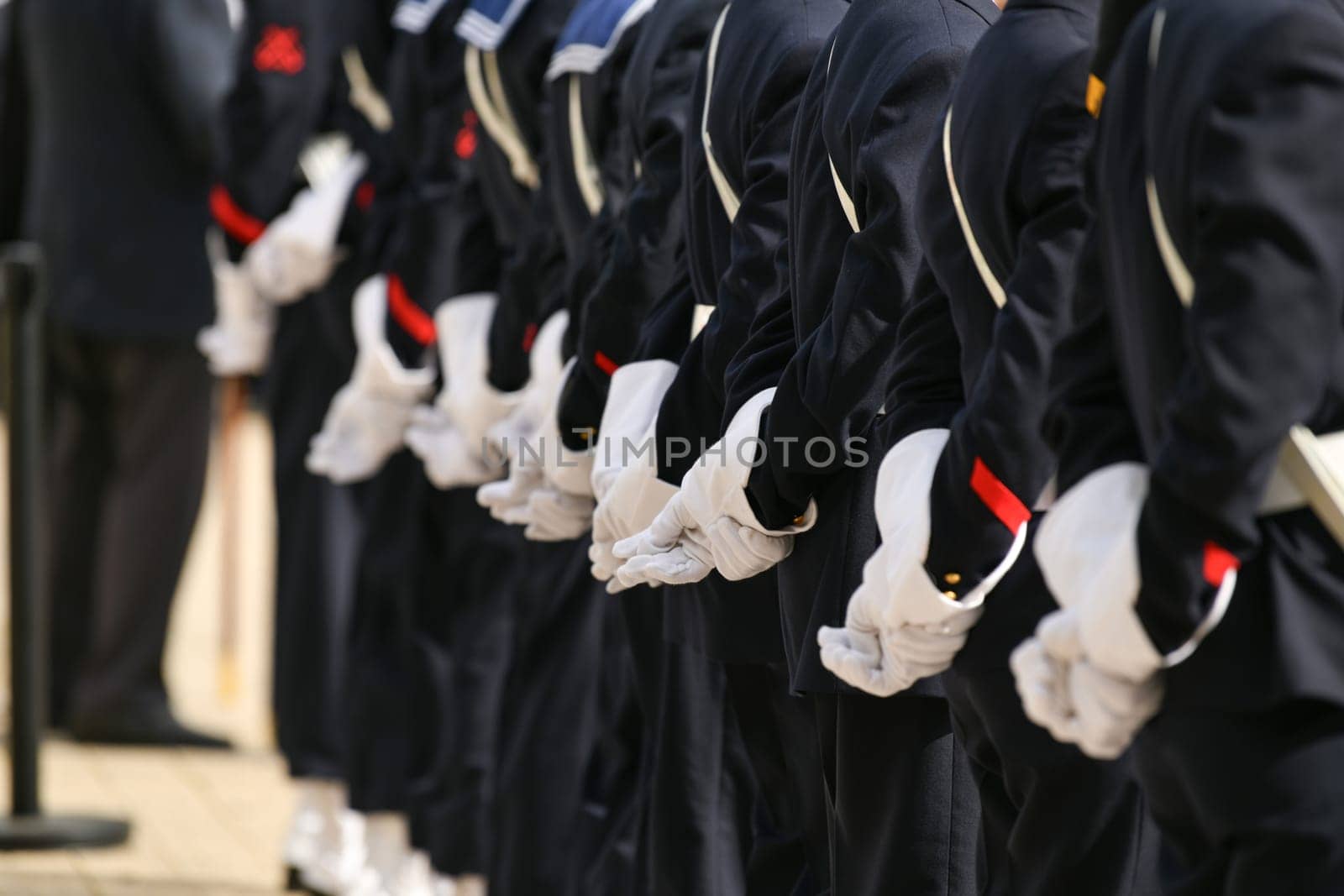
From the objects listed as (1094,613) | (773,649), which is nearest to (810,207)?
(773,649)

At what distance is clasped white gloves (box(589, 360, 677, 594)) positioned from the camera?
294 cm

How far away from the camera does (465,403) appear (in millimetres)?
3994

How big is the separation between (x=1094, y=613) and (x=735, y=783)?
53.8 inches

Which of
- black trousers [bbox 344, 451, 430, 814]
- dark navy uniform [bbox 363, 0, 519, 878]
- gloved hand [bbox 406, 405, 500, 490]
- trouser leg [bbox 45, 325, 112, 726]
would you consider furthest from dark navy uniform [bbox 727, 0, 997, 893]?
trouser leg [bbox 45, 325, 112, 726]

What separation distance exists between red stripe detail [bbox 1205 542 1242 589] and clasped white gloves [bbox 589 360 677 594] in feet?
3.80

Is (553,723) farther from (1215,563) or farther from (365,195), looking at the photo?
(1215,563)

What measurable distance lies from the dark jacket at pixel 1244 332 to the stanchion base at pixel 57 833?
11.9ft

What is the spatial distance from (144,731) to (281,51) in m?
2.00

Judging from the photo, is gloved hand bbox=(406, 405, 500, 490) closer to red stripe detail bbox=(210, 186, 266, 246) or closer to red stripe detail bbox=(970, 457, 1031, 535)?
red stripe detail bbox=(210, 186, 266, 246)

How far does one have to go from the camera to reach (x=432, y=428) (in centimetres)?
421

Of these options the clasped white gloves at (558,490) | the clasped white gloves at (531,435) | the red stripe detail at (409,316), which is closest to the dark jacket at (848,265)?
the clasped white gloves at (558,490)

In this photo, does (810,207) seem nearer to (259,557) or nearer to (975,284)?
(975,284)

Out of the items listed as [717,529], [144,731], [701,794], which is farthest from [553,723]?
[144,731]

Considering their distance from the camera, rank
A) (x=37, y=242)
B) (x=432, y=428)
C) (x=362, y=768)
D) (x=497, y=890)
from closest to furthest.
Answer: (x=497, y=890) → (x=432, y=428) → (x=362, y=768) → (x=37, y=242)
